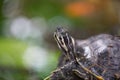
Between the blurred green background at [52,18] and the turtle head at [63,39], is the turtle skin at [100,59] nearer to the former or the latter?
the turtle head at [63,39]

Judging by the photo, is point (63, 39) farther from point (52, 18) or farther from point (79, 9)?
point (52, 18)

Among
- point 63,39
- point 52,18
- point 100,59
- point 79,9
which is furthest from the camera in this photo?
point 52,18

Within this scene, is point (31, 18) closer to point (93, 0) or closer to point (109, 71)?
point (93, 0)

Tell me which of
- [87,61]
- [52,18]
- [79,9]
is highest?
[52,18]

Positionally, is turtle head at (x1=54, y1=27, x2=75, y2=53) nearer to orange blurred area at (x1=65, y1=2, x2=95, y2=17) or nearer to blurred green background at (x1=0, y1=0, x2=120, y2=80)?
blurred green background at (x1=0, y1=0, x2=120, y2=80)

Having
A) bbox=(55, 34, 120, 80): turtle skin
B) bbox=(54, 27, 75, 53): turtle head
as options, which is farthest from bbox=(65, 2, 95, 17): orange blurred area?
bbox=(54, 27, 75, 53): turtle head

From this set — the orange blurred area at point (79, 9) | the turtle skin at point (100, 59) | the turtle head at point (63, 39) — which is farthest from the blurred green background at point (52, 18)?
the turtle head at point (63, 39)

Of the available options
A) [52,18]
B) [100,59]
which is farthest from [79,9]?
[100,59]

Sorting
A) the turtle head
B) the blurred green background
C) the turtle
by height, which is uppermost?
the blurred green background
